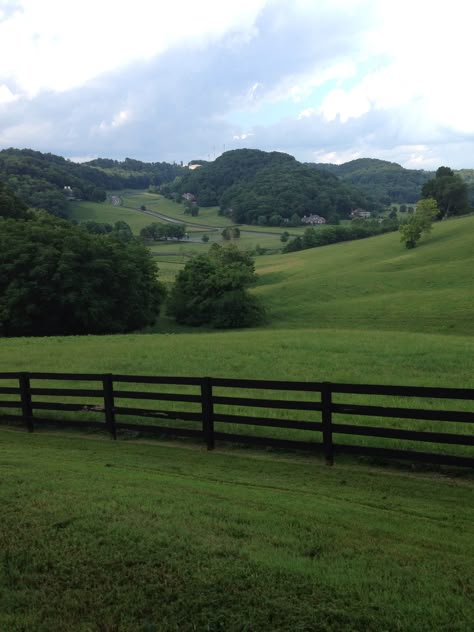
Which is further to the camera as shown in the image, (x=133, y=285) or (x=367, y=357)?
(x=133, y=285)

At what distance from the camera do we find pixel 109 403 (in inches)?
444

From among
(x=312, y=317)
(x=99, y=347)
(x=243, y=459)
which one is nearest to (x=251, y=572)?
(x=243, y=459)

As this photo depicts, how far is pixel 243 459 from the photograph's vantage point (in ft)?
31.1

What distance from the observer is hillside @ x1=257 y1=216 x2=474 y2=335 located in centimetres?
4619

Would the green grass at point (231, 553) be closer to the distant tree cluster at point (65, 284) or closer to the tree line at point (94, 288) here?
the distant tree cluster at point (65, 284)

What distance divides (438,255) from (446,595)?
239 ft

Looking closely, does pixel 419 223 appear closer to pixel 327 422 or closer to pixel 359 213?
pixel 327 422

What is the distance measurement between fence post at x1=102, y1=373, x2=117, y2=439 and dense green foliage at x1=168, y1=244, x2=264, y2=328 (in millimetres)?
44469

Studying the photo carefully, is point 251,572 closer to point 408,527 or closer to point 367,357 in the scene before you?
point 408,527

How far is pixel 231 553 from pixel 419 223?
85573mm

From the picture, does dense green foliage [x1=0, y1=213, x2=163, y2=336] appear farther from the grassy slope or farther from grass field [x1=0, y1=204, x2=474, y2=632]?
the grassy slope

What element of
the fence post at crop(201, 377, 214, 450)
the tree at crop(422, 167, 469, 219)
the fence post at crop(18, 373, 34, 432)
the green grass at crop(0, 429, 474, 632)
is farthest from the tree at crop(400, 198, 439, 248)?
the green grass at crop(0, 429, 474, 632)

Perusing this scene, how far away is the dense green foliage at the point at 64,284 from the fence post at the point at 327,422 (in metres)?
43.1

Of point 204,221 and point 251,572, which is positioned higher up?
point 204,221
